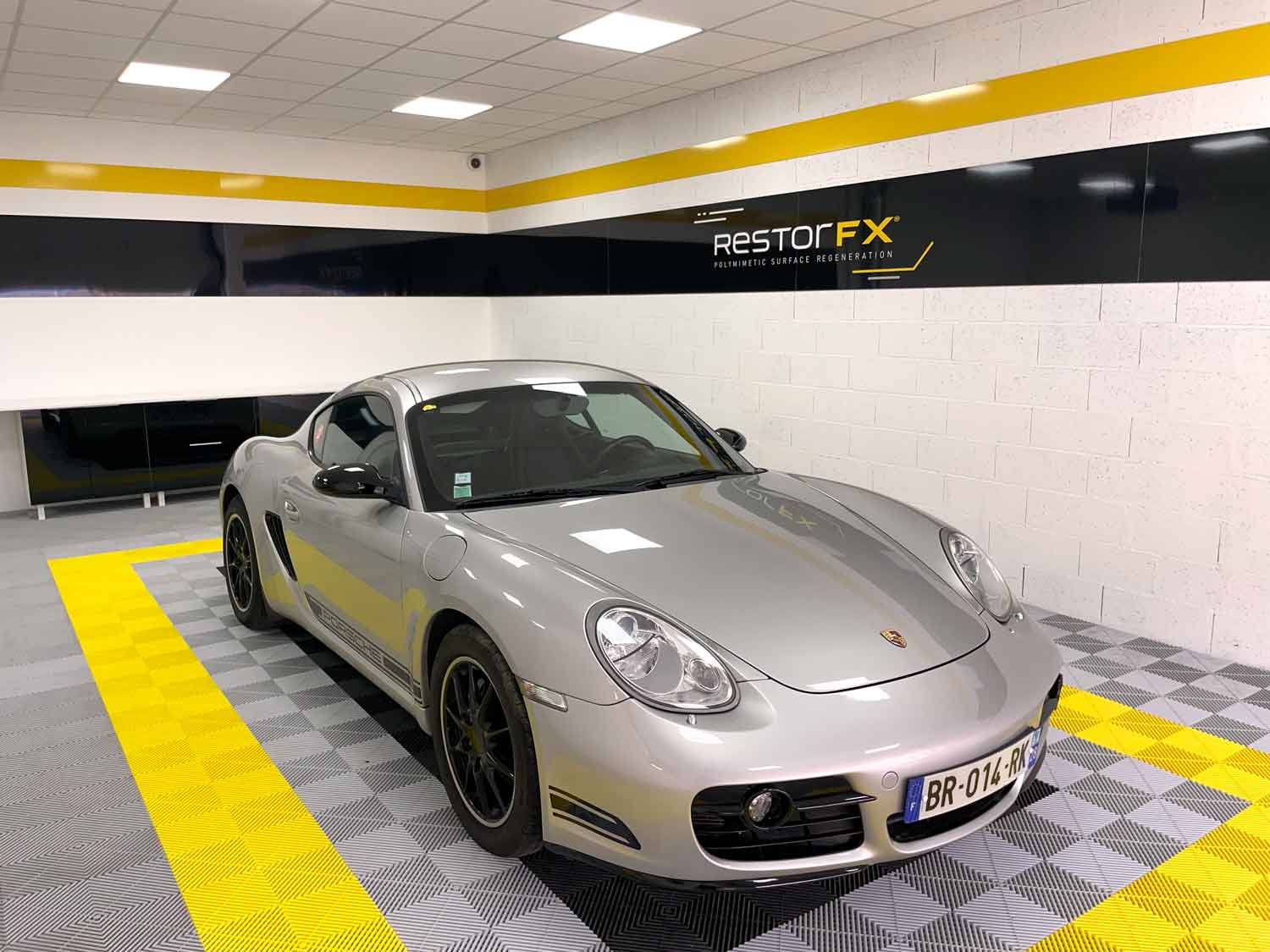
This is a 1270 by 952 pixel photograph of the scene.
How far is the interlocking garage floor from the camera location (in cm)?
200

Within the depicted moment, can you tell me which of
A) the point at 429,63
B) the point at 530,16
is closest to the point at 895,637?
the point at 530,16

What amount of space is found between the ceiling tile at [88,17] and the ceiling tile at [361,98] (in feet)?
5.26

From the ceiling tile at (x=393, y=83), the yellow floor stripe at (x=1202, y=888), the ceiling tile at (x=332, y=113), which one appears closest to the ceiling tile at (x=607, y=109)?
the ceiling tile at (x=393, y=83)

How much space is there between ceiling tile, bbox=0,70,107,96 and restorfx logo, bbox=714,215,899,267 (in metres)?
4.23

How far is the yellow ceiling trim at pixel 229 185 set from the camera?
703 centimetres

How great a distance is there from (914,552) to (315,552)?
1930 mm

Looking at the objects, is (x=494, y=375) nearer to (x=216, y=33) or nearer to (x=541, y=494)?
(x=541, y=494)

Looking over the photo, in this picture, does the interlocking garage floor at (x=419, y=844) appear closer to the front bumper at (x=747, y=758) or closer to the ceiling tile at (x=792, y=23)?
the front bumper at (x=747, y=758)

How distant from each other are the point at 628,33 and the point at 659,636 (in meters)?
4.17

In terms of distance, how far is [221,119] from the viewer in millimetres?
7277

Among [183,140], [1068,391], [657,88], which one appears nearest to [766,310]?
[657,88]

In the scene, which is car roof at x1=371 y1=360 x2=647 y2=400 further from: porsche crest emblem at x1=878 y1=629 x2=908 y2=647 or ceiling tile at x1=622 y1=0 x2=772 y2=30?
ceiling tile at x1=622 y1=0 x2=772 y2=30

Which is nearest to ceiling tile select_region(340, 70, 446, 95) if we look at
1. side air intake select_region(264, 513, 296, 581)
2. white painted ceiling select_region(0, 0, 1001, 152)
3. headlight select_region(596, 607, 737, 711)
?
white painted ceiling select_region(0, 0, 1001, 152)

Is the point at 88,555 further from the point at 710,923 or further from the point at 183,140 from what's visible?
the point at 710,923
